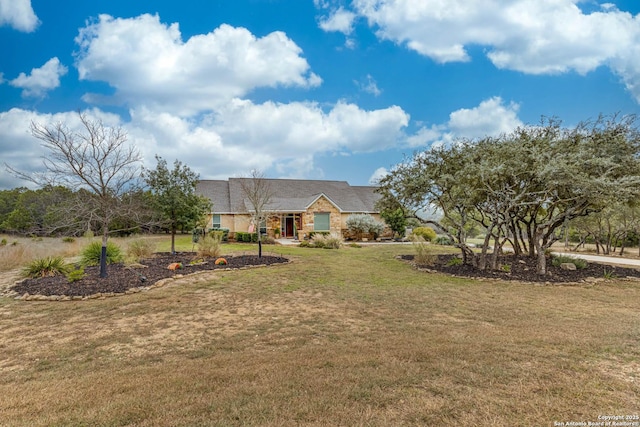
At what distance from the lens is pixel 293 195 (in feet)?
105

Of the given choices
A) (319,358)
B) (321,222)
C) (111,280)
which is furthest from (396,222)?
(319,358)

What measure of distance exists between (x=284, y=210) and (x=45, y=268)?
18240 mm

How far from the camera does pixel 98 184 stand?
9.84m

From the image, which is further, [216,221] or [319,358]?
[216,221]

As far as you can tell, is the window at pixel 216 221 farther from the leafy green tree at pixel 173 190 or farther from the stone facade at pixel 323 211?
the leafy green tree at pixel 173 190

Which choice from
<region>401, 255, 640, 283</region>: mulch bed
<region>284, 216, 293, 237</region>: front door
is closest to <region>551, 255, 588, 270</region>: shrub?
<region>401, 255, 640, 283</region>: mulch bed

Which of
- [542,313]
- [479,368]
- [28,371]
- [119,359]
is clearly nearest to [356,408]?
[479,368]

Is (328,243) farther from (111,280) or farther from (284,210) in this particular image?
(111,280)

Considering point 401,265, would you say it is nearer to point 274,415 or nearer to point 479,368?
point 479,368

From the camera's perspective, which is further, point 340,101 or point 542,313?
point 340,101

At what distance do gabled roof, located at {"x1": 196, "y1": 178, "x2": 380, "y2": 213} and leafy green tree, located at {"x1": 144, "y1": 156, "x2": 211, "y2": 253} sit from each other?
10.7 meters

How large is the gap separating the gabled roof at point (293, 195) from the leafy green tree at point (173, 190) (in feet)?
35.1

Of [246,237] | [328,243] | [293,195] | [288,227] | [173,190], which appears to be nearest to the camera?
[173,190]

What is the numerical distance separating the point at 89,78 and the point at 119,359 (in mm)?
13061
